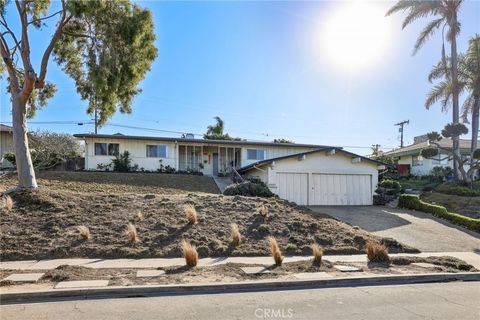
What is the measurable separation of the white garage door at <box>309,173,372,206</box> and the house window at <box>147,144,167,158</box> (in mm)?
12452

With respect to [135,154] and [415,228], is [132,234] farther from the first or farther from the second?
[135,154]

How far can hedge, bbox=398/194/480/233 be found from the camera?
52.9 feet

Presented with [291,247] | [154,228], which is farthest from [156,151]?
[291,247]

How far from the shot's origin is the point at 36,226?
36.5 feet

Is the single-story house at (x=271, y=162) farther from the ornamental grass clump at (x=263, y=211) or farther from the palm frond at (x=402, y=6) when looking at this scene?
the palm frond at (x=402, y=6)

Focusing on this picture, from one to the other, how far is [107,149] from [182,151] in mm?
6027

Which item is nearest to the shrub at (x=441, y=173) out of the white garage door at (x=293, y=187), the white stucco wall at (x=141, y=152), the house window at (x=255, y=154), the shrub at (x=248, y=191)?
the white stucco wall at (x=141, y=152)

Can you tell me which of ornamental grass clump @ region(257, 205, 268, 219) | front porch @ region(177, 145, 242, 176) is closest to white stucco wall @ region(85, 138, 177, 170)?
front porch @ region(177, 145, 242, 176)

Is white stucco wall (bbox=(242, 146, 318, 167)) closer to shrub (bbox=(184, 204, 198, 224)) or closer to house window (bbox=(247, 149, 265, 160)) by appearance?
house window (bbox=(247, 149, 265, 160))

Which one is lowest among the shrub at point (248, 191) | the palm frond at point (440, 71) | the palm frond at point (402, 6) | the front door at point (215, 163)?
the shrub at point (248, 191)

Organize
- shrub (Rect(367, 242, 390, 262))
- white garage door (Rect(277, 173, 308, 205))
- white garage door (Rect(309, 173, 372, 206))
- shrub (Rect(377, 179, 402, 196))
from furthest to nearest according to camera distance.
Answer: shrub (Rect(377, 179, 402, 196)) → white garage door (Rect(309, 173, 372, 206)) → white garage door (Rect(277, 173, 308, 205)) → shrub (Rect(367, 242, 390, 262))

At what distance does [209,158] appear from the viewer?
32.8 metres

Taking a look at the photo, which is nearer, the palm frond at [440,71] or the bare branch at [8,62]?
the bare branch at [8,62]

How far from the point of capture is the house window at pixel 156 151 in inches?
1160
